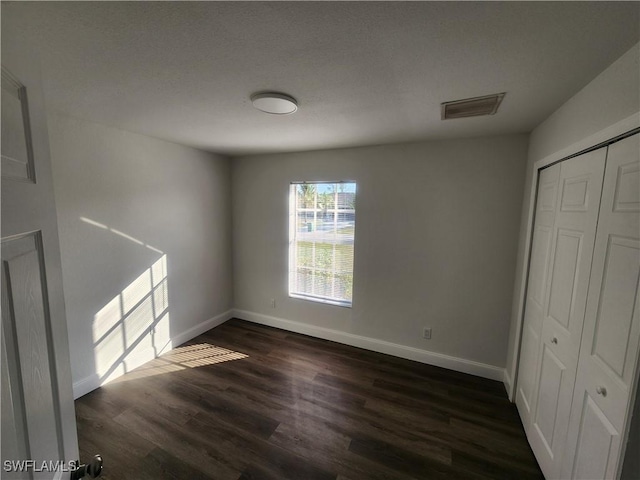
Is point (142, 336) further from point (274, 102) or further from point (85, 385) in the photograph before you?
point (274, 102)

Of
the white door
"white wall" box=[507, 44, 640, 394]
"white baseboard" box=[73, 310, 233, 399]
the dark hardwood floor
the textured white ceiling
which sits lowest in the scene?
the dark hardwood floor

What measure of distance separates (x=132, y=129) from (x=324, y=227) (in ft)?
7.00

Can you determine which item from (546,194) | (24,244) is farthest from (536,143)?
(24,244)

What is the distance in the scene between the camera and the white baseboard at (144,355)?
7.32 feet

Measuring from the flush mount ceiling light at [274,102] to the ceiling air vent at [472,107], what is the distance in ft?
3.26

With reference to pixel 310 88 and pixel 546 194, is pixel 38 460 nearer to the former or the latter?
pixel 310 88

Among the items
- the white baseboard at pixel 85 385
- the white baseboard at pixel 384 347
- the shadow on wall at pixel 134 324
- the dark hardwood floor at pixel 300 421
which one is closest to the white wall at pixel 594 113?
the white baseboard at pixel 384 347

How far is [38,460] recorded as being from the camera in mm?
631

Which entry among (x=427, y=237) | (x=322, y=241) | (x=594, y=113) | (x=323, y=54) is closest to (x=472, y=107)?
(x=594, y=113)

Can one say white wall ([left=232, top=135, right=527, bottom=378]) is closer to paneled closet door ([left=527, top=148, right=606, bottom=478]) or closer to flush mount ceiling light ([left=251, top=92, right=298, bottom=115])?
paneled closet door ([left=527, top=148, right=606, bottom=478])

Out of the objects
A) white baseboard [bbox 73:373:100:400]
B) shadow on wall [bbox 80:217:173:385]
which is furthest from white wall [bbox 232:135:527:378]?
white baseboard [bbox 73:373:100:400]

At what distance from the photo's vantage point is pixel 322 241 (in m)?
3.29

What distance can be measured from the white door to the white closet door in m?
2.46

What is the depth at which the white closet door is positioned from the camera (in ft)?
5.82
